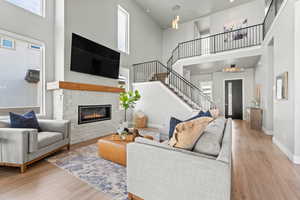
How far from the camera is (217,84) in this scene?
8.43 m

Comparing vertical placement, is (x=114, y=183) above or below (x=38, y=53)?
below

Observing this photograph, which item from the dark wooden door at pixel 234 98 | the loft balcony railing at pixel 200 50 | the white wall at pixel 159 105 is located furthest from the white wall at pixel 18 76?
the dark wooden door at pixel 234 98

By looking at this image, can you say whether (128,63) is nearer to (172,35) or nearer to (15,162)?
(172,35)

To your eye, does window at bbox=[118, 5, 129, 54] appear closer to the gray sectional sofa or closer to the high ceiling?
the high ceiling

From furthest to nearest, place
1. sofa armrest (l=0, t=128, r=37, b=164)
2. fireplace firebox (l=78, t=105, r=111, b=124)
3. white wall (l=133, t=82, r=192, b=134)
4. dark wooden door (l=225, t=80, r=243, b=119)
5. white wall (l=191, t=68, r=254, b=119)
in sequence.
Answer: dark wooden door (l=225, t=80, r=243, b=119) → white wall (l=191, t=68, r=254, b=119) → white wall (l=133, t=82, r=192, b=134) → fireplace firebox (l=78, t=105, r=111, b=124) → sofa armrest (l=0, t=128, r=37, b=164)

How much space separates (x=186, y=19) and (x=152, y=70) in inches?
151

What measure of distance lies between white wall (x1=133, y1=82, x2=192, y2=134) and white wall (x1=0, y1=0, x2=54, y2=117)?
3574 mm

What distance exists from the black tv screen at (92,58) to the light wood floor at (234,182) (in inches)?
108

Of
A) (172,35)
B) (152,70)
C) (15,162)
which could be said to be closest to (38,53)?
(15,162)

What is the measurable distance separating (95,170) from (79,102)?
2315 mm

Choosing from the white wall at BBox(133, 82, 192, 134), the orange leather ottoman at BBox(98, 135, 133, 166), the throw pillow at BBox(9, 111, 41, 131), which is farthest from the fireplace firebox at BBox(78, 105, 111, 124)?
the white wall at BBox(133, 82, 192, 134)

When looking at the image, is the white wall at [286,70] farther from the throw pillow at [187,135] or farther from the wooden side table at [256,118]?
the throw pillow at [187,135]

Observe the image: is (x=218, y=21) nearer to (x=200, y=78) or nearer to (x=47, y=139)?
(x=200, y=78)

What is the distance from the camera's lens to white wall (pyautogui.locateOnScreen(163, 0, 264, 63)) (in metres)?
6.75
